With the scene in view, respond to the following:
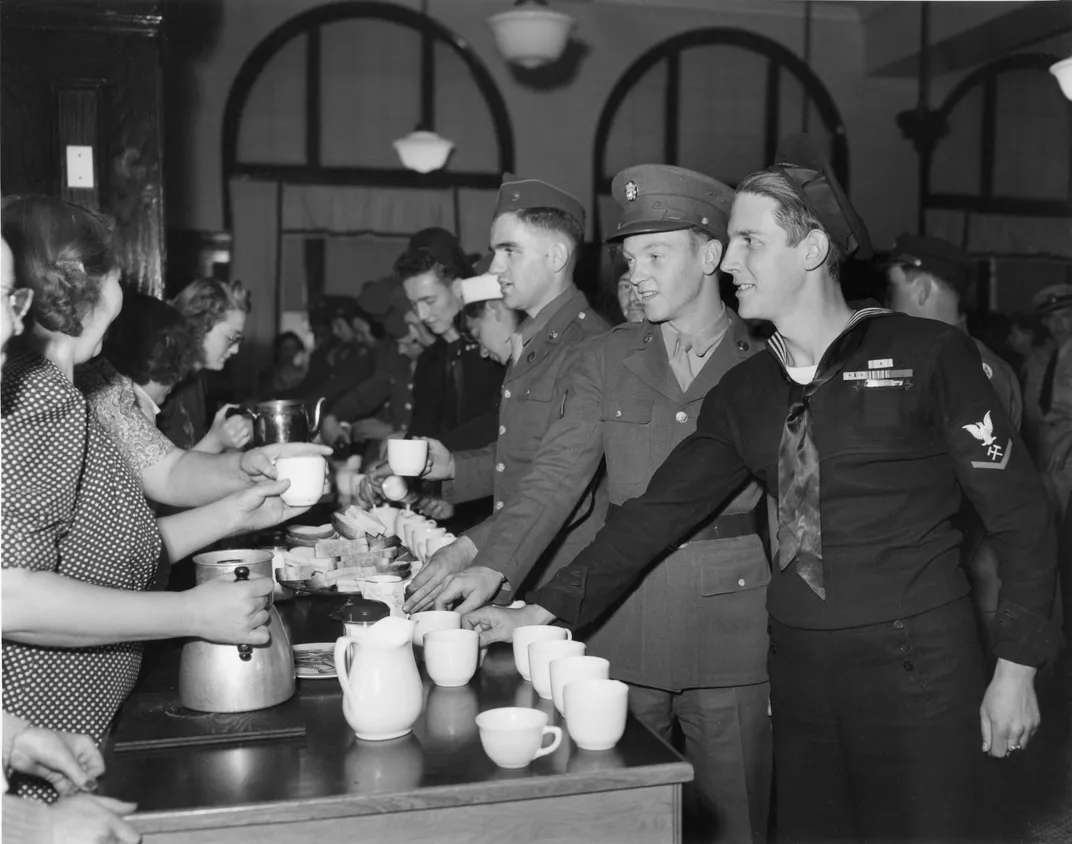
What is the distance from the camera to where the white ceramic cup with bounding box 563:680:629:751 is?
1.57 metres

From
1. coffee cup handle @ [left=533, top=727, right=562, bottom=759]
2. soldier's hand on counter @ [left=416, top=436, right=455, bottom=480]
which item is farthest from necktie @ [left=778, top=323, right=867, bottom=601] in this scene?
soldier's hand on counter @ [left=416, top=436, right=455, bottom=480]

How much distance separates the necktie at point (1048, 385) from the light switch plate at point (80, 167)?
4.83m

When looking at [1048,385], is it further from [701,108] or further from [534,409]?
[701,108]

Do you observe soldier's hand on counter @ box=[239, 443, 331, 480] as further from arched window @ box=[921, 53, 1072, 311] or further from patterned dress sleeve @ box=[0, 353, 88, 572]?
arched window @ box=[921, 53, 1072, 311]

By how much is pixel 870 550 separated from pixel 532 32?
594 cm

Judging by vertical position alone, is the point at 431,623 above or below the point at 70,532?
below

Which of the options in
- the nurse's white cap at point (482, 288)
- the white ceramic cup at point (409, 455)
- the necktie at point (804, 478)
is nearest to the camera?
the necktie at point (804, 478)

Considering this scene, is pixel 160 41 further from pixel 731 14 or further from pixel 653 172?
pixel 731 14

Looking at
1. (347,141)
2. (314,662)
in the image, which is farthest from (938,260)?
(347,141)

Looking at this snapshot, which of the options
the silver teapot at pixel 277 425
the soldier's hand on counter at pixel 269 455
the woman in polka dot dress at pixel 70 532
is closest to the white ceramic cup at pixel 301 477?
the soldier's hand on counter at pixel 269 455

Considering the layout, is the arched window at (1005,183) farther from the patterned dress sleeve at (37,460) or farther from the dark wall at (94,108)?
the patterned dress sleeve at (37,460)

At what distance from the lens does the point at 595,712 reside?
157 centimetres

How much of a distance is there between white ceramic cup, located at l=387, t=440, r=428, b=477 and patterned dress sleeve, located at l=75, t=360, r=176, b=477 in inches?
25.4

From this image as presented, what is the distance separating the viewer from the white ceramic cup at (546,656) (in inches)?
70.7
